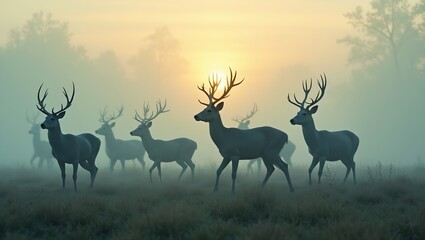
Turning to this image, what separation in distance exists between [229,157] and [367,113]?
1605 inches

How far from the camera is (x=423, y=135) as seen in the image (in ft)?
139

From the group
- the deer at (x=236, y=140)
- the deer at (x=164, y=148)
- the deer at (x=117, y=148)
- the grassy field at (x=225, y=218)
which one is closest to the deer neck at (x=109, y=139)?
the deer at (x=117, y=148)

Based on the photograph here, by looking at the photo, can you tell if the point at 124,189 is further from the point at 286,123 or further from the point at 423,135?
the point at 286,123

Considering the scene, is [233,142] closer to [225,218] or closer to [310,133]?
[310,133]

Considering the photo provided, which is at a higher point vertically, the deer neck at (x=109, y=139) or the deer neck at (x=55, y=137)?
the deer neck at (x=55, y=137)

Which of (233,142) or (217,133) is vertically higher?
(217,133)

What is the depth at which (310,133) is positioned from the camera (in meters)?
14.0

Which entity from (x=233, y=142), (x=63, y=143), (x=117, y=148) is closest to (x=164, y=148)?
(x=117, y=148)

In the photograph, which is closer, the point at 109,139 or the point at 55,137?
the point at 55,137

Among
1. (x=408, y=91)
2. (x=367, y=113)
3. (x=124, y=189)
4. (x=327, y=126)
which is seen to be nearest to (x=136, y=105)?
(x=327, y=126)

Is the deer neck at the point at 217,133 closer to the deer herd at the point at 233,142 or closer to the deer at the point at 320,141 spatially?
the deer herd at the point at 233,142

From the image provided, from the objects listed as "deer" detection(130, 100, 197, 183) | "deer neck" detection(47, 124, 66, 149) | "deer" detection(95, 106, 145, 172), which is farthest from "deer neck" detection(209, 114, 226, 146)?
"deer" detection(95, 106, 145, 172)

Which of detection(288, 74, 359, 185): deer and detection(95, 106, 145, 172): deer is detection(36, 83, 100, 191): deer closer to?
detection(288, 74, 359, 185): deer

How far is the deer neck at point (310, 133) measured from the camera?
13969 millimetres
